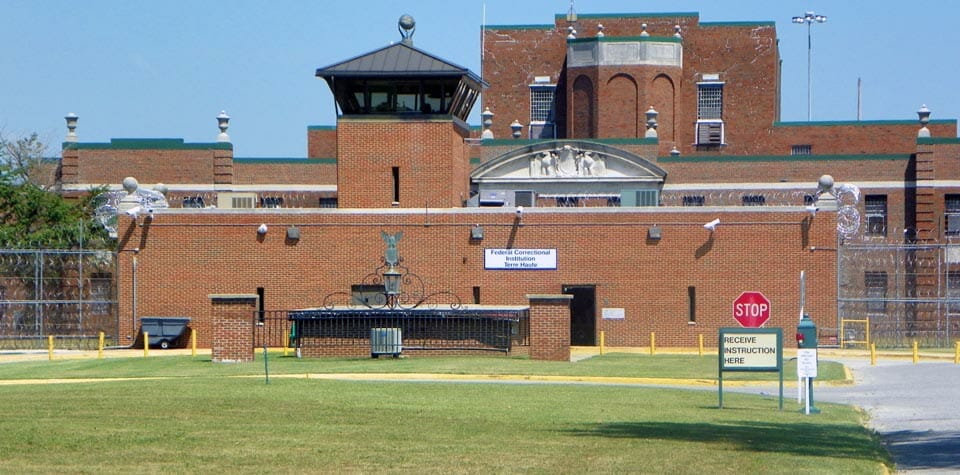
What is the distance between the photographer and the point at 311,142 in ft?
266

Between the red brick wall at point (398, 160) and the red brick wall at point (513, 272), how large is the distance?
102 centimetres

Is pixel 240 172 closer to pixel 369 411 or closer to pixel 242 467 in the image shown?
pixel 369 411

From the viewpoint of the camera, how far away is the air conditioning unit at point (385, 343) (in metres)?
39.8

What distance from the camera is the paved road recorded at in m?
19.1

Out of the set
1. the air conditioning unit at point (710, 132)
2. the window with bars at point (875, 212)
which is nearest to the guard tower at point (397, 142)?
the window with bars at point (875, 212)

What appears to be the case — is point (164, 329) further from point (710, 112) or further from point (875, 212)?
point (710, 112)

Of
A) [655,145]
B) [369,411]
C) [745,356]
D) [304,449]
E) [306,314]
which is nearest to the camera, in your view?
[304,449]

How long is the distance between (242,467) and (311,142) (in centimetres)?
6624

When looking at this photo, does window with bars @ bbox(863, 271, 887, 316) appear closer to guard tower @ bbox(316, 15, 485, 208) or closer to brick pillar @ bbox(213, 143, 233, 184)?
guard tower @ bbox(316, 15, 485, 208)

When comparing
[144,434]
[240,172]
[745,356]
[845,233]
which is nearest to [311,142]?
[240,172]

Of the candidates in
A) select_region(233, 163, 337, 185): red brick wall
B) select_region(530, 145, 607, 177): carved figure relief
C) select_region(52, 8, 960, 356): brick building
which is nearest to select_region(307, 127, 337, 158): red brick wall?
select_region(233, 163, 337, 185): red brick wall

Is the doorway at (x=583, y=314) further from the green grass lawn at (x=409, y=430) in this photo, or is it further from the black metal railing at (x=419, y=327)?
the green grass lawn at (x=409, y=430)

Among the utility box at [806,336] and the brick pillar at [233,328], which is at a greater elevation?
the utility box at [806,336]

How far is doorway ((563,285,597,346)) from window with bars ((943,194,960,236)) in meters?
23.1
